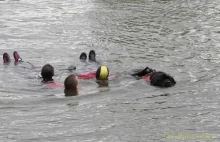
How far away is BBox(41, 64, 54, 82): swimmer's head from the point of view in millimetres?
10789

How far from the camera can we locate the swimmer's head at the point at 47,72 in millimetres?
10789

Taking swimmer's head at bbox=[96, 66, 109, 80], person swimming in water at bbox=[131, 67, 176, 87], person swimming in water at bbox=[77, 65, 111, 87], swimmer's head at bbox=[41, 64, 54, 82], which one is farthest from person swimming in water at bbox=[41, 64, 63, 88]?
person swimming in water at bbox=[131, 67, 176, 87]

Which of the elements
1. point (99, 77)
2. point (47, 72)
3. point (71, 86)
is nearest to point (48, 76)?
point (47, 72)

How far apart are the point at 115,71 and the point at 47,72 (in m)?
2.42

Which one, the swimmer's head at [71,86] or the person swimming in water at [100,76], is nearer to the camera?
the swimmer's head at [71,86]

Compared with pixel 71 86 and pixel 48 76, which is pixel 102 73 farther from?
pixel 48 76

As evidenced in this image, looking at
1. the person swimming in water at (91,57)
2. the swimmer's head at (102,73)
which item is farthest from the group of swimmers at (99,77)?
the person swimming in water at (91,57)

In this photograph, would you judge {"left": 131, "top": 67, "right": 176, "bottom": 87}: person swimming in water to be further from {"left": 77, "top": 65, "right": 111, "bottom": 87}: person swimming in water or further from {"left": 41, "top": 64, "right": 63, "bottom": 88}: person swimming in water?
{"left": 41, "top": 64, "right": 63, "bottom": 88}: person swimming in water

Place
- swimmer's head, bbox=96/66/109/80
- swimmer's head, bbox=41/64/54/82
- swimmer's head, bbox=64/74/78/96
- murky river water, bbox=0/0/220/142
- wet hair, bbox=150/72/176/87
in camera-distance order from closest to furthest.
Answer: murky river water, bbox=0/0/220/142 → swimmer's head, bbox=64/74/78/96 → wet hair, bbox=150/72/176/87 → swimmer's head, bbox=41/64/54/82 → swimmer's head, bbox=96/66/109/80

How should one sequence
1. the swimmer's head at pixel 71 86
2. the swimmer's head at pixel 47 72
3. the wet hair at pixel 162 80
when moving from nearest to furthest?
the swimmer's head at pixel 71 86, the wet hair at pixel 162 80, the swimmer's head at pixel 47 72

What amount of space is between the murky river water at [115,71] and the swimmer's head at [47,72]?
31 centimetres

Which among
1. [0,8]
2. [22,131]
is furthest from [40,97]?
[0,8]

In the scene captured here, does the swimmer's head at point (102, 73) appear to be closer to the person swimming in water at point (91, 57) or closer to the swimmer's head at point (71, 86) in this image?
the swimmer's head at point (71, 86)

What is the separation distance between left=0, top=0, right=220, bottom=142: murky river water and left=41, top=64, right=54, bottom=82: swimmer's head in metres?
0.31
